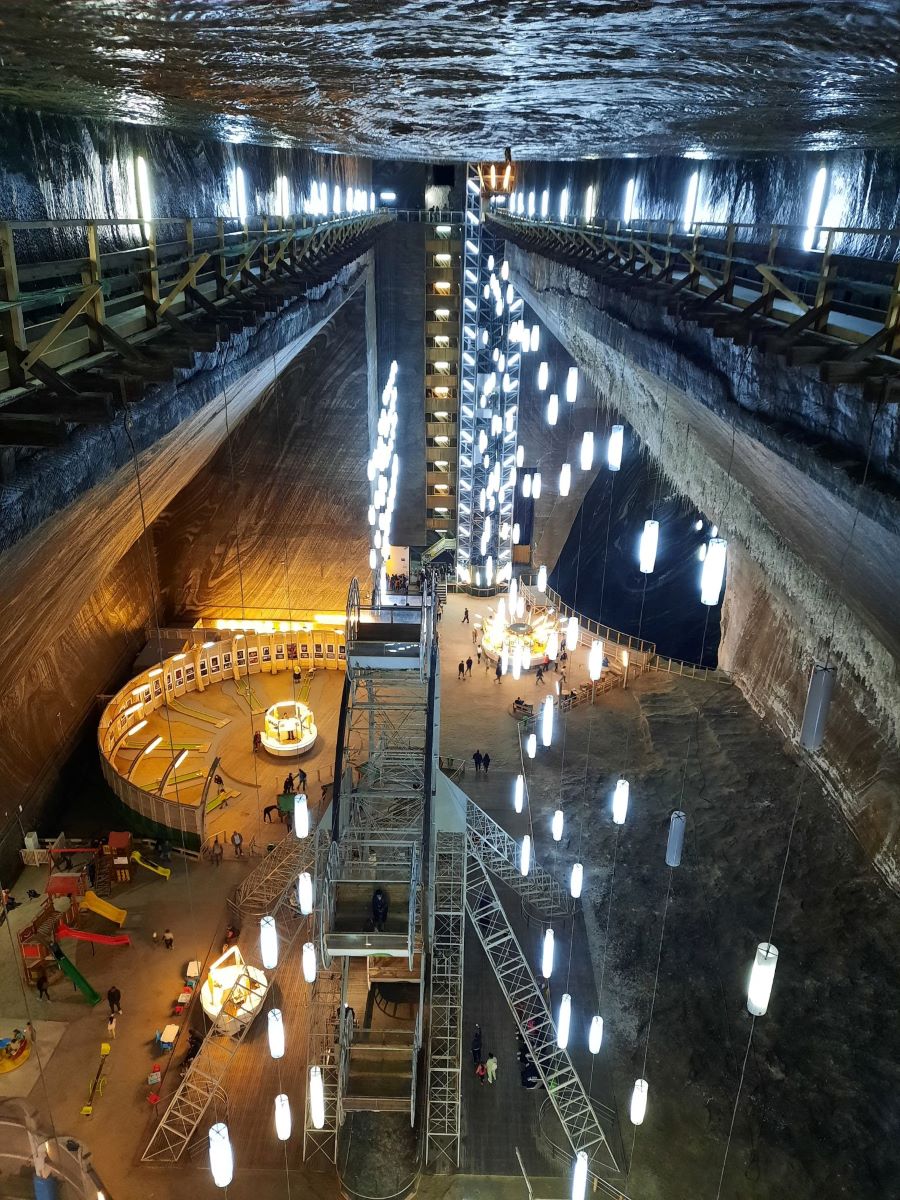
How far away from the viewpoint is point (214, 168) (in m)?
9.16

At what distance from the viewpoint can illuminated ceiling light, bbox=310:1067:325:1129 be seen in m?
7.42

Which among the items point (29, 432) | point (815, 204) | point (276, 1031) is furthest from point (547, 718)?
point (29, 432)

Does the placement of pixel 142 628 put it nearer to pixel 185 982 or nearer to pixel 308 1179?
pixel 185 982

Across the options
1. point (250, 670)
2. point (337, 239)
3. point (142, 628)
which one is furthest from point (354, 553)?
point (337, 239)

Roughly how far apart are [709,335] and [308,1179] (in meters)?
8.31

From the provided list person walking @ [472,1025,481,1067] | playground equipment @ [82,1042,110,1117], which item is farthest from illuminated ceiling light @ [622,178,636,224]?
playground equipment @ [82,1042,110,1117]

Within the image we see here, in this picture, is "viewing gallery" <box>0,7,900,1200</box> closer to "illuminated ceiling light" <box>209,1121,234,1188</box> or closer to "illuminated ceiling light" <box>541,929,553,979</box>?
"illuminated ceiling light" <box>209,1121,234,1188</box>

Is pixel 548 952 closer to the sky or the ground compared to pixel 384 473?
closer to the ground

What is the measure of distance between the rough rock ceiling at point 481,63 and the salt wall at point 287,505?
9376 millimetres

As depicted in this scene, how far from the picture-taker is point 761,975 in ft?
16.2

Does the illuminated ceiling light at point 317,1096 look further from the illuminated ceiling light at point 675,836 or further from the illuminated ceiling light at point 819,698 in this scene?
the illuminated ceiling light at point 819,698

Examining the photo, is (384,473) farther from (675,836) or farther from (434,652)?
(675,836)

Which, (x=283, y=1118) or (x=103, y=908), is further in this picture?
(x=103, y=908)

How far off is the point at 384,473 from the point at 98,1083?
14481mm
